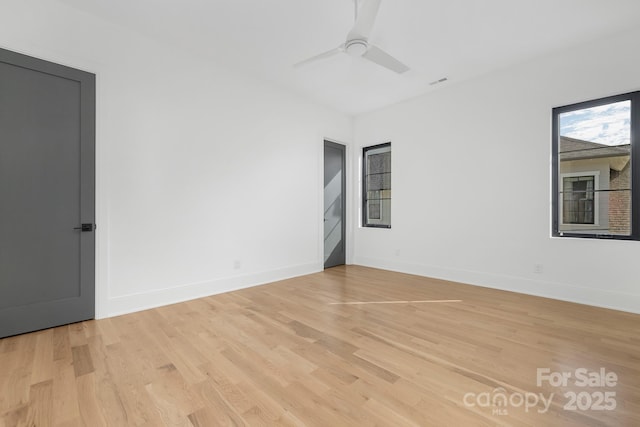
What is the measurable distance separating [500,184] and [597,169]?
3.18ft

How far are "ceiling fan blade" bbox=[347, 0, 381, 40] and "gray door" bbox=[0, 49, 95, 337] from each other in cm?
259

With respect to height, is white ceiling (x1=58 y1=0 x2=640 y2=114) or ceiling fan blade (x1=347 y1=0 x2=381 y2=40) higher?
white ceiling (x1=58 y1=0 x2=640 y2=114)

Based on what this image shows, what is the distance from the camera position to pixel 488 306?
3.21 metres

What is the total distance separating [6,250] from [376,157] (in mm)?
5098

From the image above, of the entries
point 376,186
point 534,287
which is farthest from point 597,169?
point 376,186

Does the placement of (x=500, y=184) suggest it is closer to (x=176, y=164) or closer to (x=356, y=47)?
(x=356, y=47)

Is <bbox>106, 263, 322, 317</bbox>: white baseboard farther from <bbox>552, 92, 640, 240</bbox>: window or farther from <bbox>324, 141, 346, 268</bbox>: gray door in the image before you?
<bbox>552, 92, 640, 240</bbox>: window

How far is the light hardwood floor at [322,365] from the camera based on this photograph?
5.02 ft

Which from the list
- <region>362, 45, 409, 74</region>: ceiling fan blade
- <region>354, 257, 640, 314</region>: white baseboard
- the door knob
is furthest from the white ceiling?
<region>354, 257, 640, 314</region>: white baseboard

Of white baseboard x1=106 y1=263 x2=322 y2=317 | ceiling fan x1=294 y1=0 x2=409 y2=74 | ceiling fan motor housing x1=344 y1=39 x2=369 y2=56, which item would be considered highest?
ceiling fan x1=294 y1=0 x2=409 y2=74

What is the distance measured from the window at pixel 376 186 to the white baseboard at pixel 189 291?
1.91 m

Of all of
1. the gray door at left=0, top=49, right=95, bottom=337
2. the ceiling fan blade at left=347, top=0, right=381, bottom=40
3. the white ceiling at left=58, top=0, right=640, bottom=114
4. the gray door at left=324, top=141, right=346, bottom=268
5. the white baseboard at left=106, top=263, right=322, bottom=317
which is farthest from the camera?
the gray door at left=324, top=141, right=346, bottom=268

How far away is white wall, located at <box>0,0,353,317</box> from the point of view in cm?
285

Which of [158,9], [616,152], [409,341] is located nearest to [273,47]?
[158,9]
